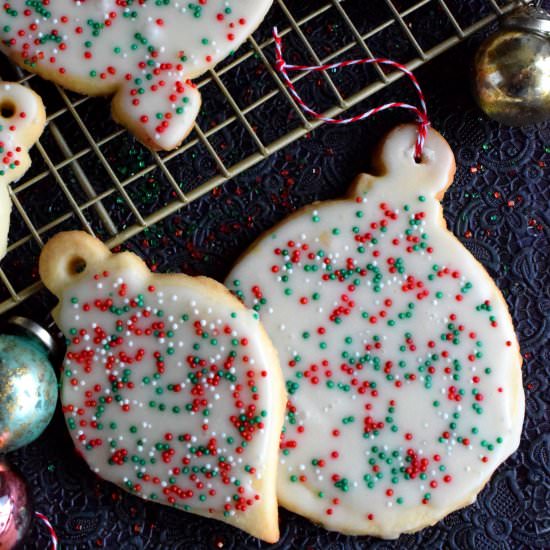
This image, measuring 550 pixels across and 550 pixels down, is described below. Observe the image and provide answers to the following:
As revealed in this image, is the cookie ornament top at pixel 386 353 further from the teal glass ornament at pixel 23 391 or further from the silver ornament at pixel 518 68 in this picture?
the teal glass ornament at pixel 23 391

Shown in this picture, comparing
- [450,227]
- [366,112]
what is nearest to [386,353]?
[450,227]

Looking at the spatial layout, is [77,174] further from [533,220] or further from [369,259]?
[533,220]

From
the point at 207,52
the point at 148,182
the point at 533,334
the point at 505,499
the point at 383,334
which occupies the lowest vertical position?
the point at 505,499

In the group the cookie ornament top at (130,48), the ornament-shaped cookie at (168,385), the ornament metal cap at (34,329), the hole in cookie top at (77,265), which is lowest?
the ornament-shaped cookie at (168,385)

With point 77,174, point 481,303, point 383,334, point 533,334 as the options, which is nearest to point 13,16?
point 77,174

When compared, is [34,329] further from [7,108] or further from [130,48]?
[130,48]

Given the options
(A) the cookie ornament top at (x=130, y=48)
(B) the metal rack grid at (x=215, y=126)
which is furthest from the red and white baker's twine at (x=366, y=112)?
(A) the cookie ornament top at (x=130, y=48)
